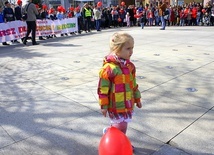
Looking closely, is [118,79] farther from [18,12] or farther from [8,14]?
[18,12]

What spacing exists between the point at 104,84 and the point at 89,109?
160cm

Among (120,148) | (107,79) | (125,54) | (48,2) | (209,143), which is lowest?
(209,143)

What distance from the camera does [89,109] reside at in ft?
12.5

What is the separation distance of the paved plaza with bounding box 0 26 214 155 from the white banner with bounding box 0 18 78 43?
4.66 m

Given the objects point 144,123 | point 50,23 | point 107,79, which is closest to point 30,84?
point 144,123

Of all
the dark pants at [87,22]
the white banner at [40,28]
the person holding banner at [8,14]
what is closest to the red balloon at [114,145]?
the white banner at [40,28]

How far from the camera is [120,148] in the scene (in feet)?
6.62

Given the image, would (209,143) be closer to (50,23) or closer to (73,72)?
(73,72)

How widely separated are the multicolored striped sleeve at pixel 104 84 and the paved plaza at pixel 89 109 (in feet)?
2.44

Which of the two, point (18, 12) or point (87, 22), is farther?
point (87, 22)

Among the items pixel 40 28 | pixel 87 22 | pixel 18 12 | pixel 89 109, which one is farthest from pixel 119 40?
pixel 87 22

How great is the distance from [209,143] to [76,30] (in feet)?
43.4

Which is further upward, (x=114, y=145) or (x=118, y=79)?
(x=118, y=79)

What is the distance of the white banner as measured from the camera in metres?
11.0
